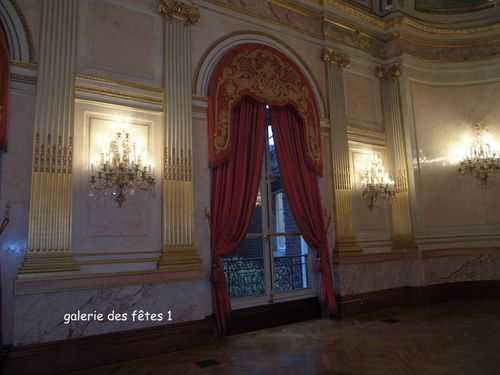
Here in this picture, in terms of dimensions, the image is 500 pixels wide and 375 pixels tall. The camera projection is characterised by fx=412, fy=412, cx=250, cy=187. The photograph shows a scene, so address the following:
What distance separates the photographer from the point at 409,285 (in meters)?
6.46

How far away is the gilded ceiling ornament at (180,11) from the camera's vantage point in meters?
4.76

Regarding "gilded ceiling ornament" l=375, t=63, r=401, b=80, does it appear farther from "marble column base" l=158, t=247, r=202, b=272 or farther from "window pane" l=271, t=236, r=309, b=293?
"marble column base" l=158, t=247, r=202, b=272

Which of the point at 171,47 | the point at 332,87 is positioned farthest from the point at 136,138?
the point at 332,87

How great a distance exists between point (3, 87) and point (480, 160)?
22.8 ft

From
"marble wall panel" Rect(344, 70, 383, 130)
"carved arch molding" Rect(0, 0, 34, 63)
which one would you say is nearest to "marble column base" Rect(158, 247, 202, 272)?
"carved arch molding" Rect(0, 0, 34, 63)

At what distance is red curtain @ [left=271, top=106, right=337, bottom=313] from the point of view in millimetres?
5465

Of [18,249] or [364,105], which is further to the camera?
[364,105]

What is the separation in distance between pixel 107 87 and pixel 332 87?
340cm

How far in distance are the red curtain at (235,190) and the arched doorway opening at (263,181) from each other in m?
0.01

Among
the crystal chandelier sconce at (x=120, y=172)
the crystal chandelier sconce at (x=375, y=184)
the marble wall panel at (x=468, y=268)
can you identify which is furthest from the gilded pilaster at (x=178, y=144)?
the marble wall panel at (x=468, y=268)

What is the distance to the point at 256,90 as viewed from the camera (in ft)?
17.4

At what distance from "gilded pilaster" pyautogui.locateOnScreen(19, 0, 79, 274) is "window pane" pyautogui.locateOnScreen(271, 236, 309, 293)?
8.60ft

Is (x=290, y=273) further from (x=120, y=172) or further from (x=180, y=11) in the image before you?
(x=180, y=11)

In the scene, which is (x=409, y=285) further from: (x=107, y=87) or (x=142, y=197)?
(x=107, y=87)
